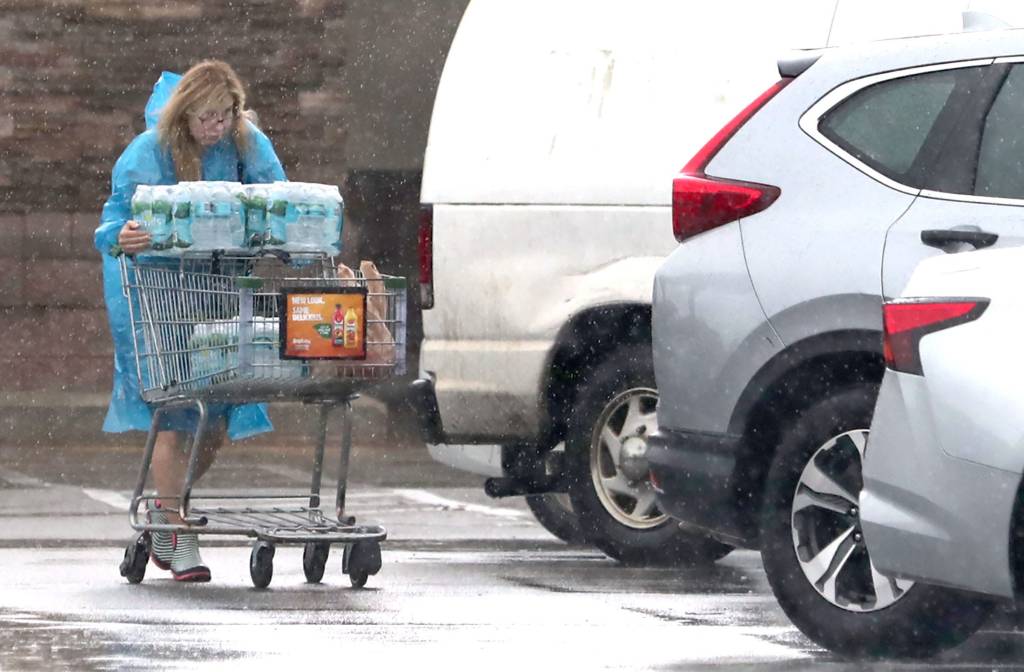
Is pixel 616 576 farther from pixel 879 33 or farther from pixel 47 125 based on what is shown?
pixel 47 125

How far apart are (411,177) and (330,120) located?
0.75 m

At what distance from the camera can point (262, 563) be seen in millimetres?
8656

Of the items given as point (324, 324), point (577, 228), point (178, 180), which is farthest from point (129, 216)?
point (577, 228)

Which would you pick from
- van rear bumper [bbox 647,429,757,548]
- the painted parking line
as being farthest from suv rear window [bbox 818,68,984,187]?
the painted parking line

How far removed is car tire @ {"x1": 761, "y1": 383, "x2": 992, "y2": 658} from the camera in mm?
6762

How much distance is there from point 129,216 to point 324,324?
0.96 metres

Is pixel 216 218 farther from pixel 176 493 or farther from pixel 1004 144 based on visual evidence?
pixel 1004 144

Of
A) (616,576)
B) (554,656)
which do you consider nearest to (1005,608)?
(554,656)

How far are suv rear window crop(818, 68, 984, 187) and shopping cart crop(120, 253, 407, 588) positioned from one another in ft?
6.99

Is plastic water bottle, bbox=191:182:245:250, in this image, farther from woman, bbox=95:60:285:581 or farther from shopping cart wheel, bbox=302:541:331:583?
shopping cart wheel, bbox=302:541:331:583

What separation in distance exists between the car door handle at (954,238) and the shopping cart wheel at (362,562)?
2.69m

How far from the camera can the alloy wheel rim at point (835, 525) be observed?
6871mm

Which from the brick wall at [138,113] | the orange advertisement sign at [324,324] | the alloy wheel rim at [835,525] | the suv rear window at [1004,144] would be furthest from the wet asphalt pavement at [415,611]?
the brick wall at [138,113]

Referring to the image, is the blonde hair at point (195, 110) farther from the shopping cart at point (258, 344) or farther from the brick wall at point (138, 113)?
the brick wall at point (138, 113)
